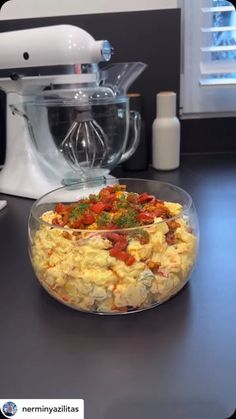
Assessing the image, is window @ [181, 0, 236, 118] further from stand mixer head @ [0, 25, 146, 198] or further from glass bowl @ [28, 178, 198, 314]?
glass bowl @ [28, 178, 198, 314]

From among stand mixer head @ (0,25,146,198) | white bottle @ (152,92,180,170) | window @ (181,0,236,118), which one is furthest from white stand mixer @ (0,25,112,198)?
window @ (181,0,236,118)

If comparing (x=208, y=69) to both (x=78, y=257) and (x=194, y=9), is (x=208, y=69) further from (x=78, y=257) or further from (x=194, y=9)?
(x=78, y=257)

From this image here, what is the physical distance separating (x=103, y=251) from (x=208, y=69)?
2.82 ft

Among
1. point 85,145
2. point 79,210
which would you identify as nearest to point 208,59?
point 85,145

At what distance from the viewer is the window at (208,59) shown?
1.10 m

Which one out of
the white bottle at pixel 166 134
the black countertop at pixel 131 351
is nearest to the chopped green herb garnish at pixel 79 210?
the black countertop at pixel 131 351

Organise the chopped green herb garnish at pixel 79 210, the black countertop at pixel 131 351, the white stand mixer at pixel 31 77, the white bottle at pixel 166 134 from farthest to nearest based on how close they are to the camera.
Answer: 1. the white bottle at pixel 166 134
2. the white stand mixer at pixel 31 77
3. the chopped green herb garnish at pixel 79 210
4. the black countertop at pixel 131 351

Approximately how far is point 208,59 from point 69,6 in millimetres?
400

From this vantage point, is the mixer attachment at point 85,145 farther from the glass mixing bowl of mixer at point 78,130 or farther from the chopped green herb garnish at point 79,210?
the chopped green herb garnish at point 79,210

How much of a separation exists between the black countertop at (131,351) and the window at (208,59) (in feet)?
2.22

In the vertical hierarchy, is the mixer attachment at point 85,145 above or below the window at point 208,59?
below

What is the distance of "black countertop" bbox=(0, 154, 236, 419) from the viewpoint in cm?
34


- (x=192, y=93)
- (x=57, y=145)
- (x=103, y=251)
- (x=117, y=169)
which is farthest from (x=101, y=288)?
(x=192, y=93)

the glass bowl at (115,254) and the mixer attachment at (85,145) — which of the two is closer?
the glass bowl at (115,254)
